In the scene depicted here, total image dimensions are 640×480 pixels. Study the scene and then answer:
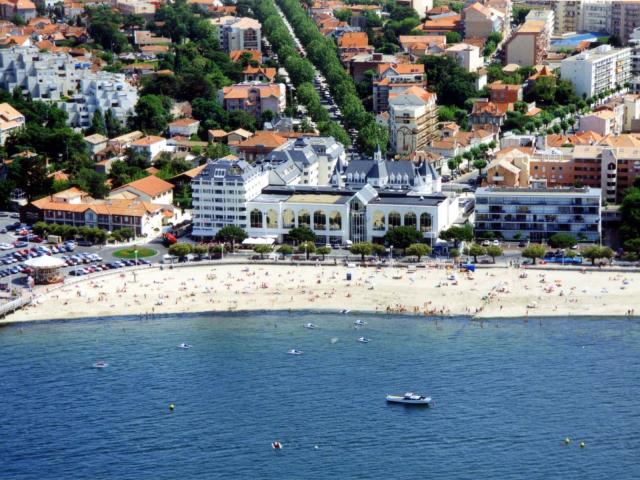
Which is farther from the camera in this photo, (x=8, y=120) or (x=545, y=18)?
(x=545, y=18)

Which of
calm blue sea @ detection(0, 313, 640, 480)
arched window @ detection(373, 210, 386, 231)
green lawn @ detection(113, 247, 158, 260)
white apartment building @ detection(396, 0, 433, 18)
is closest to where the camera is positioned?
calm blue sea @ detection(0, 313, 640, 480)

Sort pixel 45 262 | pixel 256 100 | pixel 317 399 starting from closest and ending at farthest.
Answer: pixel 317 399 → pixel 45 262 → pixel 256 100

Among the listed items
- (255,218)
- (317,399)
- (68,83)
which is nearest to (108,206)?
(255,218)

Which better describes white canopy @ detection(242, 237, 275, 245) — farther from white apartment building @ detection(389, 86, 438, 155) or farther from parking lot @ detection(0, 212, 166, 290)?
white apartment building @ detection(389, 86, 438, 155)

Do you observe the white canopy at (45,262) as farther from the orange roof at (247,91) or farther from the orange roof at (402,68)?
the orange roof at (402,68)

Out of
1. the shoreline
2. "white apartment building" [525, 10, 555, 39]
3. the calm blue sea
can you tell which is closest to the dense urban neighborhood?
"white apartment building" [525, 10, 555, 39]

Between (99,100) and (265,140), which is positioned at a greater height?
(99,100)

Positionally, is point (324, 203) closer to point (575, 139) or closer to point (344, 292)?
point (344, 292)

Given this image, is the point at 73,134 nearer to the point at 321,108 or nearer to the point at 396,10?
Answer: the point at 321,108
